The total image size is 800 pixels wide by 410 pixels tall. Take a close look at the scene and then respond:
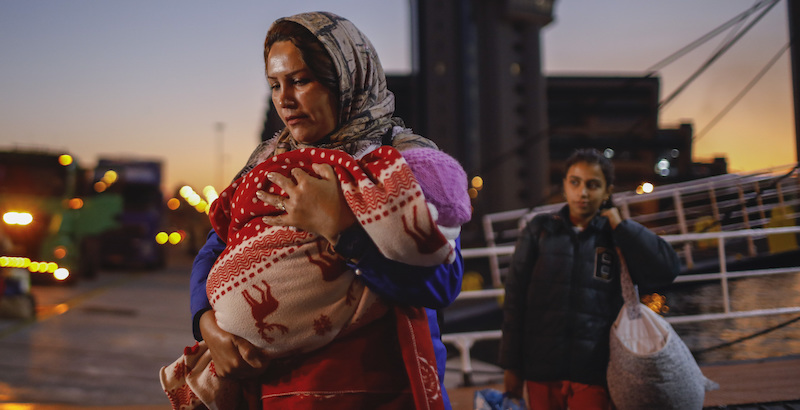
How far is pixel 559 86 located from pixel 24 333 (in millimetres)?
51909

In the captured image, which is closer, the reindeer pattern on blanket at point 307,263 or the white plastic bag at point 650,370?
the reindeer pattern on blanket at point 307,263

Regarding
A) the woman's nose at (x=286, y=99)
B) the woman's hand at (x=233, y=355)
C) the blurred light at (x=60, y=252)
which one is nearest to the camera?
the woman's hand at (x=233, y=355)

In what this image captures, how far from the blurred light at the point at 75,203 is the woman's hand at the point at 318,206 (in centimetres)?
1214

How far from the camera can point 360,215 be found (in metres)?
0.96

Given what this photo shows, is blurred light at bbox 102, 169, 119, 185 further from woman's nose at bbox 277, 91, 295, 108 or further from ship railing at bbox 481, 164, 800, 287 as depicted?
woman's nose at bbox 277, 91, 295, 108

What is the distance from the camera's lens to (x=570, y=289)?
2342 mm

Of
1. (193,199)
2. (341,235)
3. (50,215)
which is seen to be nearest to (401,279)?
(341,235)

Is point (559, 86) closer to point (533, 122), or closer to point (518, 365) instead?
point (533, 122)

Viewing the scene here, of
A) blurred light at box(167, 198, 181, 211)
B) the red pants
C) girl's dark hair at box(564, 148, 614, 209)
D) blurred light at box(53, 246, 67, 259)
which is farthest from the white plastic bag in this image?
blurred light at box(167, 198, 181, 211)

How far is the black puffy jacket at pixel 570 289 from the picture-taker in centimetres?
227

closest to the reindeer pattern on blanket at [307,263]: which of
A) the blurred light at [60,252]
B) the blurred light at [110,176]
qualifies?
the blurred light at [60,252]

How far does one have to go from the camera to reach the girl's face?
2455 millimetres

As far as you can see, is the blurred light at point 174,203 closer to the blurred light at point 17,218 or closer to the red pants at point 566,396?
the blurred light at point 17,218

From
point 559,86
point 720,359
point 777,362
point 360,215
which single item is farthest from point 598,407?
point 559,86
